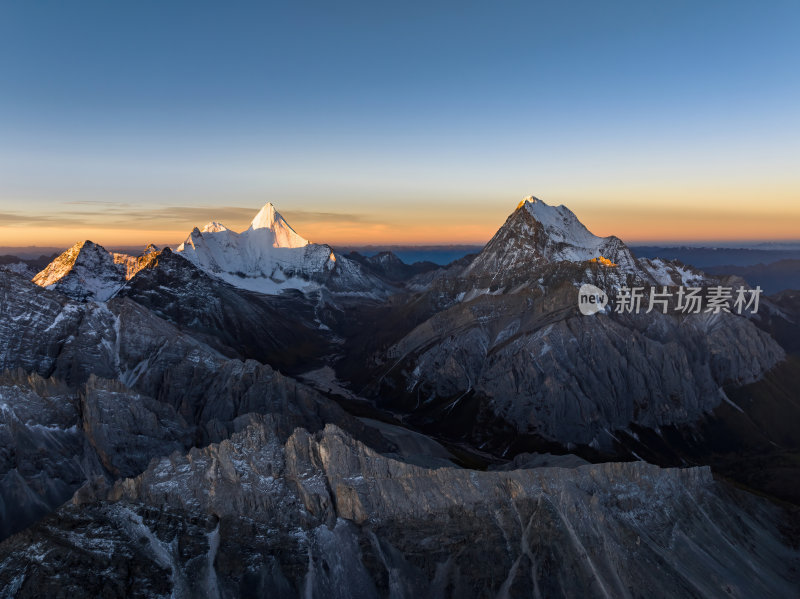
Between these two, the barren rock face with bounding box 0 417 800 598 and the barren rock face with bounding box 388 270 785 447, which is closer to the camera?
the barren rock face with bounding box 0 417 800 598

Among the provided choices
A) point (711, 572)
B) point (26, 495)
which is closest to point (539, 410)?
point (711, 572)

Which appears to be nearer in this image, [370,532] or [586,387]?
[370,532]

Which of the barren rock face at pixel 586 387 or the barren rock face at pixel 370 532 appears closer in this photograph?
the barren rock face at pixel 370 532

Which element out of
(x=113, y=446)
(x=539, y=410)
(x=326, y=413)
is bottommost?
(x=539, y=410)

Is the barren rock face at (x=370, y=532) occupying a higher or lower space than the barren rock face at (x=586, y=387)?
higher

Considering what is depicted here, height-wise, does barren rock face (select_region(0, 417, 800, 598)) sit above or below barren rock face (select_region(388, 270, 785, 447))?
above

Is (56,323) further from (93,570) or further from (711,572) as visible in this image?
(711,572)

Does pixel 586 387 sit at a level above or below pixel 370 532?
below

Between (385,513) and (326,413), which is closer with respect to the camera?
(385,513)
